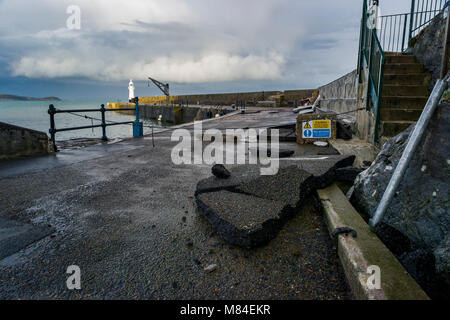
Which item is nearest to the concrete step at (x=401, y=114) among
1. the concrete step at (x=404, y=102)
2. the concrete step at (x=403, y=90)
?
the concrete step at (x=404, y=102)

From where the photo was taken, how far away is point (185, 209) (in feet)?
10.3

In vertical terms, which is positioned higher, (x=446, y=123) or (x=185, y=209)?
(x=446, y=123)

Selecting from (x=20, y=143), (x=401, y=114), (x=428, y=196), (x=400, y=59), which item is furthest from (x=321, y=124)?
(x=20, y=143)

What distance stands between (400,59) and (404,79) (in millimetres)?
1058

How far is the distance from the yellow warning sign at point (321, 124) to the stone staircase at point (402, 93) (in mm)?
1510

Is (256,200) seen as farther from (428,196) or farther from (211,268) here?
(428,196)

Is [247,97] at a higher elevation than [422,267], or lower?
higher

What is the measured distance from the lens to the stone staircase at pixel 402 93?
509cm

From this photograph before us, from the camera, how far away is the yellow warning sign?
7297 mm

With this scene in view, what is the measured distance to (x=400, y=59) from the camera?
23.8 feet

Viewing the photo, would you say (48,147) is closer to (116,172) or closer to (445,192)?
(116,172)

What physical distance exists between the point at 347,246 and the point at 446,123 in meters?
1.40
